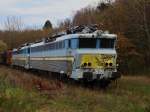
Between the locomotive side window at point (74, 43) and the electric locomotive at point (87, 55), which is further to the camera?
the locomotive side window at point (74, 43)

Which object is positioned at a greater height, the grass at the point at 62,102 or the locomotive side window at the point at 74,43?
the locomotive side window at the point at 74,43

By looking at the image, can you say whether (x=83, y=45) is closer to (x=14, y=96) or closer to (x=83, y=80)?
(x=83, y=80)

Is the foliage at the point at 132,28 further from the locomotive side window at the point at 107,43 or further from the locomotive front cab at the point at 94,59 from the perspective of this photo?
the locomotive front cab at the point at 94,59

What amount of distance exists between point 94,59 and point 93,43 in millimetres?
1156

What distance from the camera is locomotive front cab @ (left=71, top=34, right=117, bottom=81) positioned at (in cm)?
2408

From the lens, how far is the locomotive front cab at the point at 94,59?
24.1m

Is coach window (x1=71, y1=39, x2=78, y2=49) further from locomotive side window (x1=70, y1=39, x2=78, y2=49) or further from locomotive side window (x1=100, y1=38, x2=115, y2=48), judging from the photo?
locomotive side window (x1=100, y1=38, x2=115, y2=48)

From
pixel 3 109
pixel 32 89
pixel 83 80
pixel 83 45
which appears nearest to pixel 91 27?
pixel 83 45

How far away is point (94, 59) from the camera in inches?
957

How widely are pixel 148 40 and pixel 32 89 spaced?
84.8 feet

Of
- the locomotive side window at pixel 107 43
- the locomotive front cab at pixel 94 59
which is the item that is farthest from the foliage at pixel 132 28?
the locomotive front cab at pixel 94 59

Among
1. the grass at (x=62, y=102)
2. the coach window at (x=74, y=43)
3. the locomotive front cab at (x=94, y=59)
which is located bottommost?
the grass at (x=62, y=102)

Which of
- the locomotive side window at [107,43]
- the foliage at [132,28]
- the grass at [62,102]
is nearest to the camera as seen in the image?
the grass at [62,102]

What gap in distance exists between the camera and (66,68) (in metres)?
25.7
